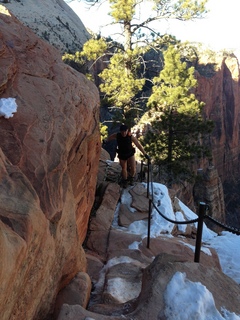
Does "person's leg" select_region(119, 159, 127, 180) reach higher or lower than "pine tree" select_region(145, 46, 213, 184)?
lower

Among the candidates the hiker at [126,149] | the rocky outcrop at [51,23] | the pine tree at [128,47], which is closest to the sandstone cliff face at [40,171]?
the hiker at [126,149]

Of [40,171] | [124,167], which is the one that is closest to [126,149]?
[124,167]

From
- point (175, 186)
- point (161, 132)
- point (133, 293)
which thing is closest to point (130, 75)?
point (161, 132)

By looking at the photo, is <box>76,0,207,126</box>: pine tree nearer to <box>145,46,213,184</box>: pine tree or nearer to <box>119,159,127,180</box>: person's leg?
<box>145,46,213,184</box>: pine tree

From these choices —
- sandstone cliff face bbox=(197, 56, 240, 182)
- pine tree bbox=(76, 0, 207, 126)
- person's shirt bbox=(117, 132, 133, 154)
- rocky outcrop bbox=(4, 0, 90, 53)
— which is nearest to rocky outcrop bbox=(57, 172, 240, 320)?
person's shirt bbox=(117, 132, 133, 154)

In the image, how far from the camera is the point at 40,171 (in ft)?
9.53

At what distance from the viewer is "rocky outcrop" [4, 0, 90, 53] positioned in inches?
1176

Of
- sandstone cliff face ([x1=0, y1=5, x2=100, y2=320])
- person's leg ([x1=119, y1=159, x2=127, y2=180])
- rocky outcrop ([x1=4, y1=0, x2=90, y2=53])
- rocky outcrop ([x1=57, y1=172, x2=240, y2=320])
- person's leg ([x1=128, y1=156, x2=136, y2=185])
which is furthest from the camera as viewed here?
rocky outcrop ([x1=4, y1=0, x2=90, y2=53])

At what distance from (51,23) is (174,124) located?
85.8 feet

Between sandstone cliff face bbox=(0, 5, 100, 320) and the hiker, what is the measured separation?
1.27m

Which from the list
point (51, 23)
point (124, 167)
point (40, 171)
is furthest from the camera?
point (51, 23)

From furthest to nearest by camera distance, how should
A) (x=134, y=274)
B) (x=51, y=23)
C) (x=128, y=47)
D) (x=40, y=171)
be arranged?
(x=51, y=23) → (x=128, y=47) → (x=134, y=274) → (x=40, y=171)

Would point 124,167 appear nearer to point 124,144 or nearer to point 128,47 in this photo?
point 124,144

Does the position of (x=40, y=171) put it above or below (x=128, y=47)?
below
